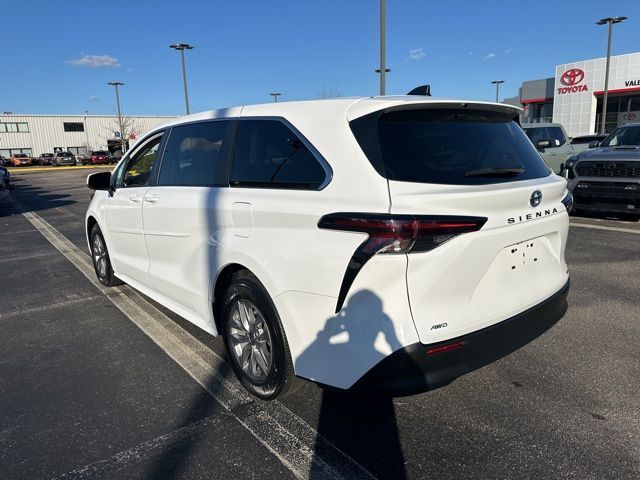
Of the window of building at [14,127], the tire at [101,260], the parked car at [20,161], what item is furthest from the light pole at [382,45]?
the window of building at [14,127]

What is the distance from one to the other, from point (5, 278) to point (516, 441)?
21.3 ft

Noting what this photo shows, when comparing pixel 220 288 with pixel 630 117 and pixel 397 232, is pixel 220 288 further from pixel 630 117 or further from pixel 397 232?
pixel 630 117

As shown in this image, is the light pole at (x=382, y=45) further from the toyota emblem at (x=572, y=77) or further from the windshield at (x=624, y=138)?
the toyota emblem at (x=572, y=77)

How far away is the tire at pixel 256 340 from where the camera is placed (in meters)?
2.85

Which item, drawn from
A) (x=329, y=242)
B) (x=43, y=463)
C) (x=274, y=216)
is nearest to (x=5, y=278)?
(x=43, y=463)

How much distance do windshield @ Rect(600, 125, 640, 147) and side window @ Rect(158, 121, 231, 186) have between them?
852cm

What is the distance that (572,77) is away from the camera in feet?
128

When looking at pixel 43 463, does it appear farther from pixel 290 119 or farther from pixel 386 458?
pixel 290 119

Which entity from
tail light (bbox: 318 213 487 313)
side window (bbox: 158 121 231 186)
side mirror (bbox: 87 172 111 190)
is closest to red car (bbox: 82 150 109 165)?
side mirror (bbox: 87 172 111 190)

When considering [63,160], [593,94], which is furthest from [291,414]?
[63,160]

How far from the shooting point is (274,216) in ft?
9.12

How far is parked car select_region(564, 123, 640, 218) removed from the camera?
8.38m

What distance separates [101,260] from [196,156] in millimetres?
2772

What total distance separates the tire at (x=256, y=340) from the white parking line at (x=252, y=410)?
0.12 meters
